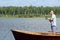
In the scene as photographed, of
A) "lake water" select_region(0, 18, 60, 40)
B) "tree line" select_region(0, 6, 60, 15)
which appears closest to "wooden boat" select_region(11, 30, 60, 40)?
"lake water" select_region(0, 18, 60, 40)

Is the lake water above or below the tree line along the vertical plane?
above

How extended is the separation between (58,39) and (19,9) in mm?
102021

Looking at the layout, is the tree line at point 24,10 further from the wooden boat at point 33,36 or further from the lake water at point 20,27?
the wooden boat at point 33,36

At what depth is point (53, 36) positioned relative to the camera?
50.4 ft

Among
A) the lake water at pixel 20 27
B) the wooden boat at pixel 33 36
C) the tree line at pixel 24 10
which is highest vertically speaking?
the wooden boat at pixel 33 36

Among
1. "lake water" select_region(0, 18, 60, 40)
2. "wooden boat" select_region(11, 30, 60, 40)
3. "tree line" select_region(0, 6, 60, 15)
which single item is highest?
"wooden boat" select_region(11, 30, 60, 40)

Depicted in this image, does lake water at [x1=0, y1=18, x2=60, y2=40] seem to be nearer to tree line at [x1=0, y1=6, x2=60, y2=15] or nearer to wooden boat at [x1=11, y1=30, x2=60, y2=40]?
wooden boat at [x1=11, y1=30, x2=60, y2=40]

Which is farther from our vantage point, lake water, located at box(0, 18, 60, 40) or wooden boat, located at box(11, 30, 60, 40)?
lake water, located at box(0, 18, 60, 40)

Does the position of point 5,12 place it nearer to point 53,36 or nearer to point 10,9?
point 10,9

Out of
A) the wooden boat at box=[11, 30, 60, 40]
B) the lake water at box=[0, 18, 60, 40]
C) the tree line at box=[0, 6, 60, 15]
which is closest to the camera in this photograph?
the wooden boat at box=[11, 30, 60, 40]

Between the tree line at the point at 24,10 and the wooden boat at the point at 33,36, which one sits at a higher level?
the wooden boat at the point at 33,36

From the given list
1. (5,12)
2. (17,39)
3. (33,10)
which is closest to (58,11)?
(33,10)

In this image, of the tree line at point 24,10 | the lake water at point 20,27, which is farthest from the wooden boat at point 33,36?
the tree line at point 24,10

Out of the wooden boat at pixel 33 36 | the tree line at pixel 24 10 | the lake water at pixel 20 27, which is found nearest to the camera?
the wooden boat at pixel 33 36
